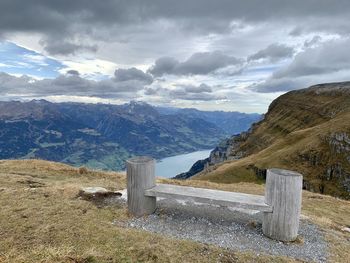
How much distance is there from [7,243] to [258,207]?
9165 millimetres

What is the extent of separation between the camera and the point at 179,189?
14.9 m

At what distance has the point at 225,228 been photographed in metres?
13.3

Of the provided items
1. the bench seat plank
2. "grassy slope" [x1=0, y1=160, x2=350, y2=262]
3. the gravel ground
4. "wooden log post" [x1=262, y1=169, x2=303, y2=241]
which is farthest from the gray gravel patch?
the bench seat plank

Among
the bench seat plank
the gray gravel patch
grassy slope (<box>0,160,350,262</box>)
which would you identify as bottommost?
the gray gravel patch

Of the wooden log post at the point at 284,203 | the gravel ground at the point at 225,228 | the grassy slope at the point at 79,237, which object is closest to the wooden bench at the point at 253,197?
the wooden log post at the point at 284,203

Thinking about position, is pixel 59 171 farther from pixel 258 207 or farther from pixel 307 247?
pixel 307 247

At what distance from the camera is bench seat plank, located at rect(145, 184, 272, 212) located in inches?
513

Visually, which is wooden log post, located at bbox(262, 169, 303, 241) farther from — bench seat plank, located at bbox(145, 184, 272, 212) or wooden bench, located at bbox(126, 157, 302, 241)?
bench seat plank, located at bbox(145, 184, 272, 212)

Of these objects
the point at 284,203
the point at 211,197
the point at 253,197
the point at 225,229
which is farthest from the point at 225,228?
the point at 284,203

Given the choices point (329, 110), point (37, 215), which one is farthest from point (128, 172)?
point (329, 110)

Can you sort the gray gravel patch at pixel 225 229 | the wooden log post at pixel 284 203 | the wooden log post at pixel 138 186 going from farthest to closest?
the wooden log post at pixel 138 186, the wooden log post at pixel 284 203, the gray gravel patch at pixel 225 229

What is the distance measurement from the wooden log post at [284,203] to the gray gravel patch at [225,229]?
420 millimetres

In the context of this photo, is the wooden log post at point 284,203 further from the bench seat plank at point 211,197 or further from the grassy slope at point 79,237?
the grassy slope at point 79,237

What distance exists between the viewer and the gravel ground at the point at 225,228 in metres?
11.7
